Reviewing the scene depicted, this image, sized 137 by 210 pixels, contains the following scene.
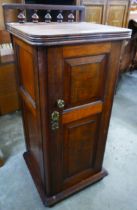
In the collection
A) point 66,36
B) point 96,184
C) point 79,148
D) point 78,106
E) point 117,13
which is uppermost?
point 117,13

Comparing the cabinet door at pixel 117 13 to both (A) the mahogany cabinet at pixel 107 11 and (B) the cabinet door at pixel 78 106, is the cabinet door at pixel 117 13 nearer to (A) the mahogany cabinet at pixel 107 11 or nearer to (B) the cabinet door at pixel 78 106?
(A) the mahogany cabinet at pixel 107 11

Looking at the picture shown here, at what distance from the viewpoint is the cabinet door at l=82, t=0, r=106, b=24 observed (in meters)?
2.08

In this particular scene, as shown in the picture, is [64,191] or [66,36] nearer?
[66,36]

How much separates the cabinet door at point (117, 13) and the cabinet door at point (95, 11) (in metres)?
0.12

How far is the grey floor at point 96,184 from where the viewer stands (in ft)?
4.14

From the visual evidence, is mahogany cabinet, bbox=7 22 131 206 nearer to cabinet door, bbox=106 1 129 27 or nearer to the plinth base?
the plinth base

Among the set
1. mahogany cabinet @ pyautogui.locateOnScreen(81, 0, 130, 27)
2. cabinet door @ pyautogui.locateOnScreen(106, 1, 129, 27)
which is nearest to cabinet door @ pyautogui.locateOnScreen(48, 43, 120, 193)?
mahogany cabinet @ pyautogui.locateOnScreen(81, 0, 130, 27)

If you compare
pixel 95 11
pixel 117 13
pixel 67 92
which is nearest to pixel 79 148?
pixel 67 92

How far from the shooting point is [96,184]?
1.40 metres

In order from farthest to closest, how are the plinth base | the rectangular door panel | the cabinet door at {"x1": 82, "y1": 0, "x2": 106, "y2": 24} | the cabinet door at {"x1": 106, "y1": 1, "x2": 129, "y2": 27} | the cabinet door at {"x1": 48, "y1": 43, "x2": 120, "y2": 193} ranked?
the cabinet door at {"x1": 106, "y1": 1, "x2": 129, "y2": 27}
the cabinet door at {"x1": 82, "y1": 0, "x2": 106, "y2": 24}
the plinth base
the rectangular door panel
the cabinet door at {"x1": 48, "y1": 43, "x2": 120, "y2": 193}

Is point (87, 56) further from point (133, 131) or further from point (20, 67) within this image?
point (133, 131)

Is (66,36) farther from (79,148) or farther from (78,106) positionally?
(79,148)

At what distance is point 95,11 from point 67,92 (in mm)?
1701

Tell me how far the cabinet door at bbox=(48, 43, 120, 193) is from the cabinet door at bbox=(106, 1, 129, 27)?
173 centimetres
